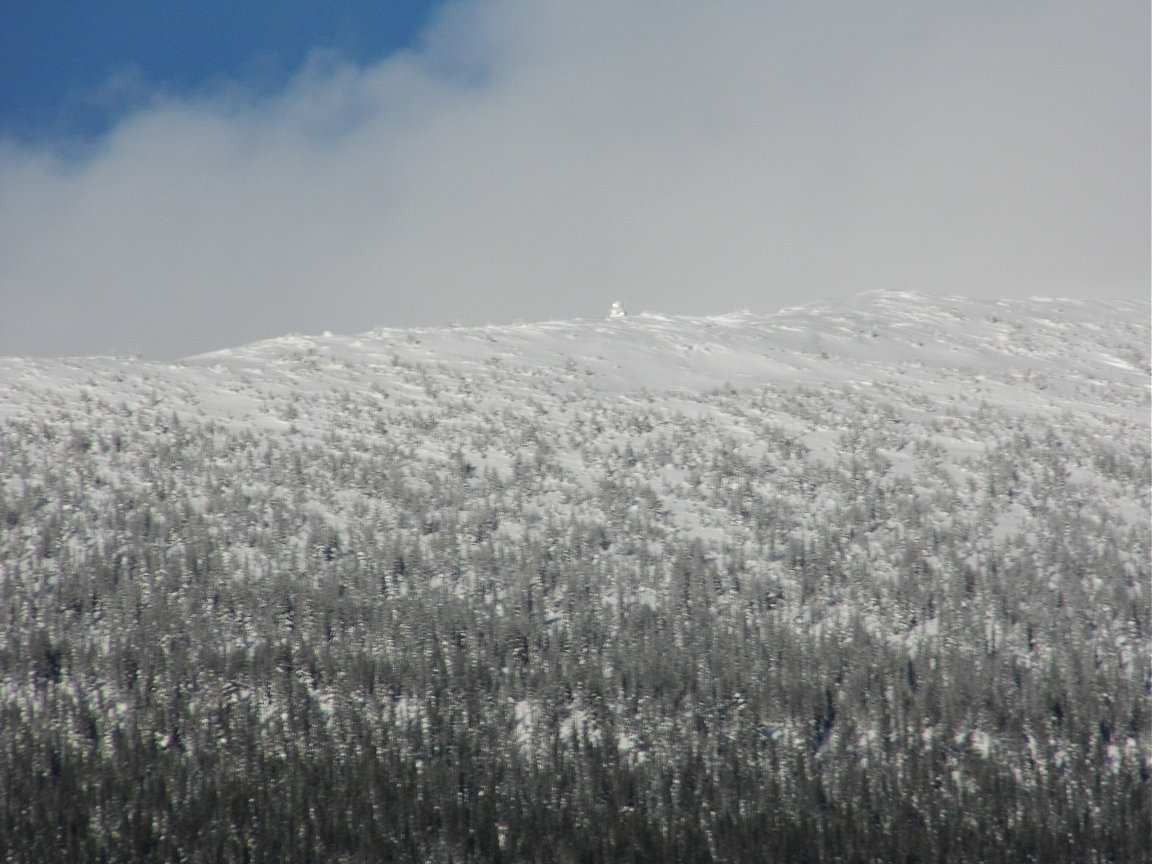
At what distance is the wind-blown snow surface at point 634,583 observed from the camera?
185 ft

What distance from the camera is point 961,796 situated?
5516cm

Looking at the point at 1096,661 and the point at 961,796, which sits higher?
the point at 1096,661

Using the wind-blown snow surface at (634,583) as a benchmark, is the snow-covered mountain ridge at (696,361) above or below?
above

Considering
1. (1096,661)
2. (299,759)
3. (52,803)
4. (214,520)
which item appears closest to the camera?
(52,803)

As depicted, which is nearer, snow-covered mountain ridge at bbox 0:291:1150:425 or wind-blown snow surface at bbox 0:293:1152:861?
wind-blown snow surface at bbox 0:293:1152:861

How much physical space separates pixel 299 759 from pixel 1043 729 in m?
38.3

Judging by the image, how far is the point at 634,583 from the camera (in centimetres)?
6819

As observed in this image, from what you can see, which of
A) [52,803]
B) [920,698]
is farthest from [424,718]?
[920,698]

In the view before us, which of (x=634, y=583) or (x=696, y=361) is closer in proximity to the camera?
(x=634, y=583)

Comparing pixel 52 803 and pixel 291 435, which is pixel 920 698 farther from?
pixel 291 435

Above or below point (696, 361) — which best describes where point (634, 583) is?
→ below

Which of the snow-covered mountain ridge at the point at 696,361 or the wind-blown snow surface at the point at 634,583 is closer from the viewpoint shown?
the wind-blown snow surface at the point at 634,583

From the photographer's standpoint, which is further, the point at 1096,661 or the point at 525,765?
the point at 1096,661

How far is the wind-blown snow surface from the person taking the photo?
5625 centimetres
